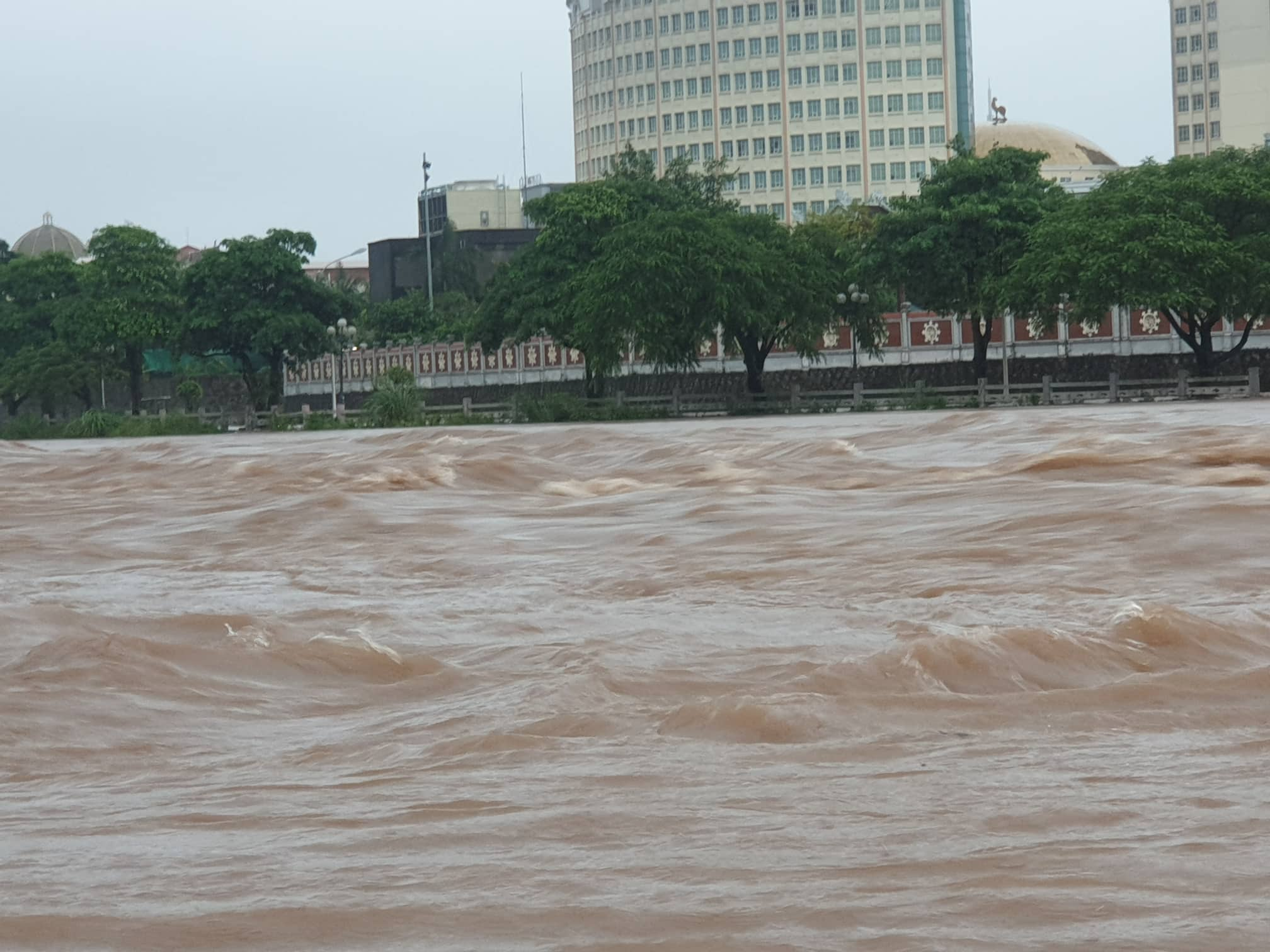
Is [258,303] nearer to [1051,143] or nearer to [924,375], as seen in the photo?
[924,375]

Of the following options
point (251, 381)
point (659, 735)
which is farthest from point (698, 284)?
point (659, 735)

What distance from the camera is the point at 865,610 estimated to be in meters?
6.86

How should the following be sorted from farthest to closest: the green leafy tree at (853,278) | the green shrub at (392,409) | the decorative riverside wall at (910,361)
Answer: the decorative riverside wall at (910,361)
the green shrub at (392,409)
the green leafy tree at (853,278)

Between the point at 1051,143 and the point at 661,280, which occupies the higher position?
the point at 1051,143

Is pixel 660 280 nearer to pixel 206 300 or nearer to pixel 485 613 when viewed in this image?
pixel 206 300

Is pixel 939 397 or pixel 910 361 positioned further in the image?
pixel 910 361

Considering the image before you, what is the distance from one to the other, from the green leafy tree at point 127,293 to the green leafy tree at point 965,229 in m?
27.3

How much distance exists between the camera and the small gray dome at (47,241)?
114375 millimetres

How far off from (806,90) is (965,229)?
8656 centimetres

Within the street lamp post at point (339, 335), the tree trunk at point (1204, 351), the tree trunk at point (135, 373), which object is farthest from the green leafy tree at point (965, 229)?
the tree trunk at point (135, 373)

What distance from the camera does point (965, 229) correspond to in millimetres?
47531

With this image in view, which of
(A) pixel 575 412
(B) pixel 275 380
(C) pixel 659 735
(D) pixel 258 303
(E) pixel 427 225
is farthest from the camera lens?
(E) pixel 427 225

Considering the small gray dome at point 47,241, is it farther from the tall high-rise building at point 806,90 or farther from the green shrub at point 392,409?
the green shrub at point 392,409

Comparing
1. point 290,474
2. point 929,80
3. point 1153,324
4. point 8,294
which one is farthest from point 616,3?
point 290,474
